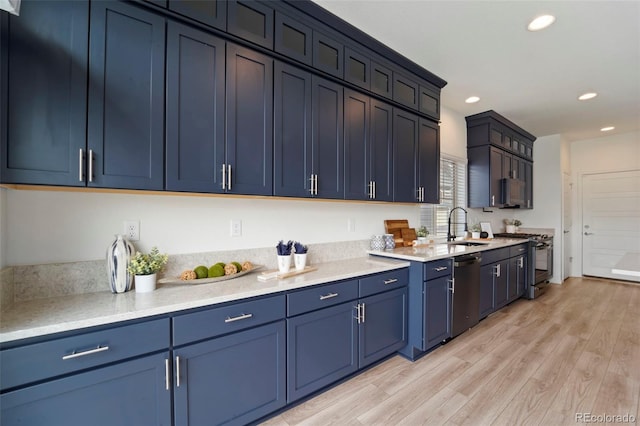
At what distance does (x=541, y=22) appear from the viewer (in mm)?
2162

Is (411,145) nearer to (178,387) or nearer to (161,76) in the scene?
(161,76)

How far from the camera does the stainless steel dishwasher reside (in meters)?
2.75

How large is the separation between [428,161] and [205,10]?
252 cm

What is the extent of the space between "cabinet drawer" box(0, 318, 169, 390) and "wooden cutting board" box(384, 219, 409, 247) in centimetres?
241

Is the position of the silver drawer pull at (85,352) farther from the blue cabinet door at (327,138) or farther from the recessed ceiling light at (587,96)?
the recessed ceiling light at (587,96)

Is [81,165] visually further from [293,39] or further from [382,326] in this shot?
[382,326]

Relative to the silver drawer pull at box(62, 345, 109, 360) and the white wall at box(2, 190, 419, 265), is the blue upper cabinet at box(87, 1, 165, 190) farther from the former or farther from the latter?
the silver drawer pull at box(62, 345, 109, 360)

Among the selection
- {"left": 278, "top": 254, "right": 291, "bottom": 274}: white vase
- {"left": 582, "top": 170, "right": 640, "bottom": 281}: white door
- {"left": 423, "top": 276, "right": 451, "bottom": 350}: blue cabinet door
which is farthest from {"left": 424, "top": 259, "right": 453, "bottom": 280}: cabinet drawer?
{"left": 582, "top": 170, "right": 640, "bottom": 281}: white door

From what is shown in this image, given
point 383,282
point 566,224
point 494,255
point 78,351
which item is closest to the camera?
point 78,351

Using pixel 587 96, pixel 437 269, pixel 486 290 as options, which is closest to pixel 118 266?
pixel 437 269

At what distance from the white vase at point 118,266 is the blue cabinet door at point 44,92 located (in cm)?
41

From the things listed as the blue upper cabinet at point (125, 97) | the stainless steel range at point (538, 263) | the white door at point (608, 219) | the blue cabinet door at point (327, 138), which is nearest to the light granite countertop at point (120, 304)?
the blue upper cabinet at point (125, 97)

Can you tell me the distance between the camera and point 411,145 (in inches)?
114

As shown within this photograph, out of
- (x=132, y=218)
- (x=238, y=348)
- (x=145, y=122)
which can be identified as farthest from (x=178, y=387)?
(x=145, y=122)
